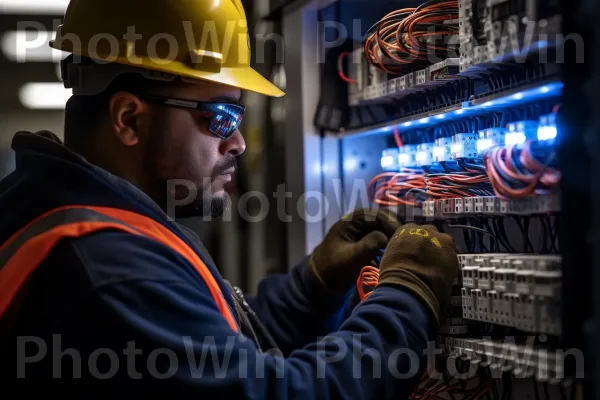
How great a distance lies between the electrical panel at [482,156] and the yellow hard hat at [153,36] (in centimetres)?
43

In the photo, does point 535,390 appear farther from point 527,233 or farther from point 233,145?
point 233,145

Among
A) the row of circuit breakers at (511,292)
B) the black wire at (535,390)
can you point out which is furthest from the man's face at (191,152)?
the black wire at (535,390)

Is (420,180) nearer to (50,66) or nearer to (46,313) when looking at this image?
(46,313)

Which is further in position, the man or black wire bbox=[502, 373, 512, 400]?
black wire bbox=[502, 373, 512, 400]

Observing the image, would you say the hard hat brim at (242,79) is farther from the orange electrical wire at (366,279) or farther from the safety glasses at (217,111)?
the orange electrical wire at (366,279)

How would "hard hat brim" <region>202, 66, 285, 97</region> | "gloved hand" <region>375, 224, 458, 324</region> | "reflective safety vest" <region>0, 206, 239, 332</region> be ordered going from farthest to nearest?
1. "hard hat brim" <region>202, 66, 285, 97</region>
2. "gloved hand" <region>375, 224, 458, 324</region>
3. "reflective safety vest" <region>0, 206, 239, 332</region>

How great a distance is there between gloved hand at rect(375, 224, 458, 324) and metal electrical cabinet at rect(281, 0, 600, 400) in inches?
1.7

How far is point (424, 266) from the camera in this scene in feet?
4.91

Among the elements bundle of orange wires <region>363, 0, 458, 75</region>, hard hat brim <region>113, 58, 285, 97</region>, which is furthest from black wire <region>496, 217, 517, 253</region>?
hard hat brim <region>113, 58, 285, 97</region>

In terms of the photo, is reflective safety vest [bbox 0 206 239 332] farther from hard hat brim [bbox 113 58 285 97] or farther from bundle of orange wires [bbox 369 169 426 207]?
bundle of orange wires [bbox 369 169 426 207]

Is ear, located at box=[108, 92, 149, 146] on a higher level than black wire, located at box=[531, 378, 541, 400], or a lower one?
higher

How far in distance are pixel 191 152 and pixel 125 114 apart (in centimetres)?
16

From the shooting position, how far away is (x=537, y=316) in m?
1.27

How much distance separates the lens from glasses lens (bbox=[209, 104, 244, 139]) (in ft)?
5.28
